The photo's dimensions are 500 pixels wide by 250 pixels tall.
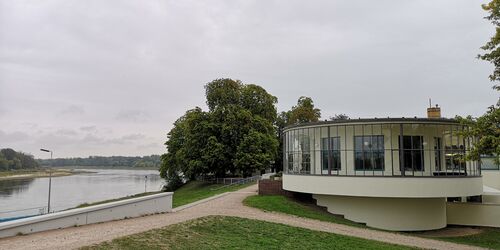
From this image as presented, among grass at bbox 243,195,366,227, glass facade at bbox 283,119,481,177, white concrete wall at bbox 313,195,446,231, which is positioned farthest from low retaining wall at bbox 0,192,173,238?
white concrete wall at bbox 313,195,446,231

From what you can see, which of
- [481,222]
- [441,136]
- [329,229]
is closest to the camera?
[329,229]

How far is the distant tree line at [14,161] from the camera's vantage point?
11946 centimetres

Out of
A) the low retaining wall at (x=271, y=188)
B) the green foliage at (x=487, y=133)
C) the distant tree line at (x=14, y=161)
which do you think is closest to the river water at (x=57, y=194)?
the low retaining wall at (x=271, y=188)

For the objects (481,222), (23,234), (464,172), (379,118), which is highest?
(379,118)

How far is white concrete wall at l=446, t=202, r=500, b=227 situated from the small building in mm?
1766

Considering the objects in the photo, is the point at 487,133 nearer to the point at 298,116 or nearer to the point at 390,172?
the point at 390,172

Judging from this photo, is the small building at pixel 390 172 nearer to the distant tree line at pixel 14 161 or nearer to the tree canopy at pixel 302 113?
the tree canopy at pixel 302 113

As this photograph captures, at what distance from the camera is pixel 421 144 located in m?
20.1

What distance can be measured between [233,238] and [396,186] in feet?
32.1

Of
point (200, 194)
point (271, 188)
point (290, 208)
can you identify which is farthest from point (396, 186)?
point (200, 194)

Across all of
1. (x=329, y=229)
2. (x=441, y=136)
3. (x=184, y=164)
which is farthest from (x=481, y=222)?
(x=184, y=164)

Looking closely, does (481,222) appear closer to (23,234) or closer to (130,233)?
(130,233)

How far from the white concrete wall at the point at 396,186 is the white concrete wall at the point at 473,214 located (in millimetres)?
2738

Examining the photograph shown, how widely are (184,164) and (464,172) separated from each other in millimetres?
30685
